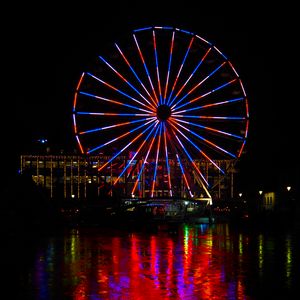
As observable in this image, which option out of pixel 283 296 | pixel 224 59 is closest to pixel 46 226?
pixel 224 59

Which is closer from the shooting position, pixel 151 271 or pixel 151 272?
pixel 151 272

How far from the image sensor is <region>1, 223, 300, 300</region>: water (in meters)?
14.3

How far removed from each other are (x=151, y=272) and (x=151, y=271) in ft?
0.93

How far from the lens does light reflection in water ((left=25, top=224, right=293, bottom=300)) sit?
46.9 ft

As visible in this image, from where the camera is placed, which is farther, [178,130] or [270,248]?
[178,130]

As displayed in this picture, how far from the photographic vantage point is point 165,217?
71188 mm

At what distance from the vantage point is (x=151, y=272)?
18.2m

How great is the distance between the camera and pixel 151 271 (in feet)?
60.7

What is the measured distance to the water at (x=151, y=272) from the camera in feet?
46.9

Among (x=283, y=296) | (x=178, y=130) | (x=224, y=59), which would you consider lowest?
(x=283, y=296)

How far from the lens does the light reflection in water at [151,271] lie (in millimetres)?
14305

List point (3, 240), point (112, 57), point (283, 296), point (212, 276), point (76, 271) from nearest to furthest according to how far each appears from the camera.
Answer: point (283, 296) < point (212, 276) < point (76, 271) < point (3, 240) < point (112, 57)

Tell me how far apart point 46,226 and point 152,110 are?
11638mm

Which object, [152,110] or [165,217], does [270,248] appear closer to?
[152,110]
